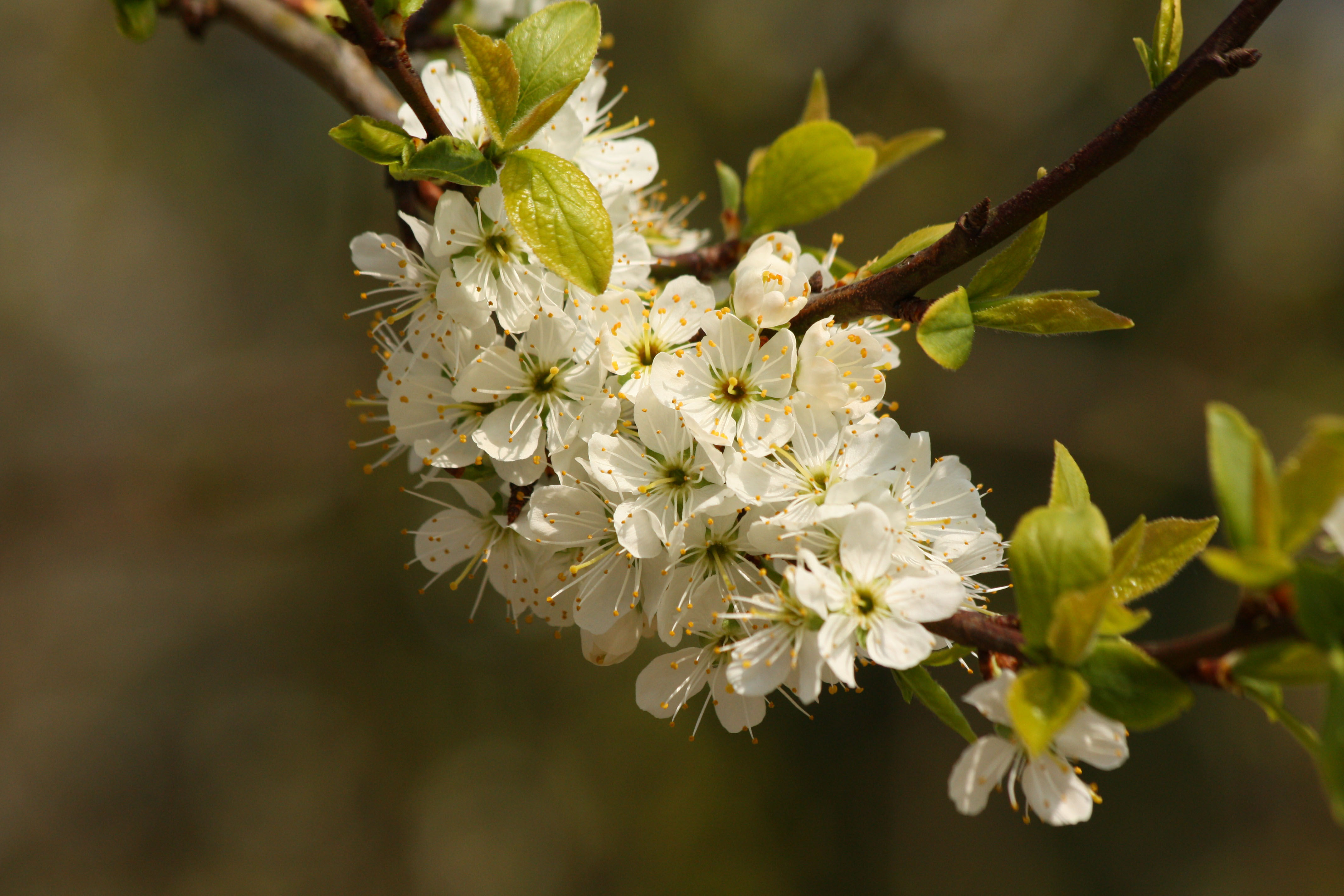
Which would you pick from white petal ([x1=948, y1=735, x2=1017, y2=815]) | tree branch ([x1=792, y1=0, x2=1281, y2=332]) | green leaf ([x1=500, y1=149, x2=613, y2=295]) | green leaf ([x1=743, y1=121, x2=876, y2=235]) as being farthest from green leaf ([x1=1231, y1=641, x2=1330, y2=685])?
green leaf ([x1=743, y1=121, x2=876, y2=235])

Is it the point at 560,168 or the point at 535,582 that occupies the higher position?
the point at 560,168

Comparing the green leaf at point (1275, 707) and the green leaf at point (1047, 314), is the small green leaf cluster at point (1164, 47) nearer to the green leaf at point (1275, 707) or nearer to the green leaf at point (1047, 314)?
the green leaf at point (1047, 314)

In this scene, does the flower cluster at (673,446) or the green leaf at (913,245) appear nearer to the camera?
the flower cluster at (673,446)

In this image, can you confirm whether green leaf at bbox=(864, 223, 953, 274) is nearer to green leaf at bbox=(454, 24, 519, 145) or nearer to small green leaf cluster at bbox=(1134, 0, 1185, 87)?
small green leaf cluster at bbox=(1134, 0, 1185, 87)

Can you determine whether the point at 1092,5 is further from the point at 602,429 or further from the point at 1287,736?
the point at 602,429

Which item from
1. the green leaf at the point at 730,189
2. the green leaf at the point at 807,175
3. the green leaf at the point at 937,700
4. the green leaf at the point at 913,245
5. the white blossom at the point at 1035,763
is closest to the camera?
the white blossom at the point at 1035,763

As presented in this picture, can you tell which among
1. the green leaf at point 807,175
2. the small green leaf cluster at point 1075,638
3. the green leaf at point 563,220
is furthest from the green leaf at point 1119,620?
the green leaf at point 807,175

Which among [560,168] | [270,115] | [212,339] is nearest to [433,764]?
[212,339]
